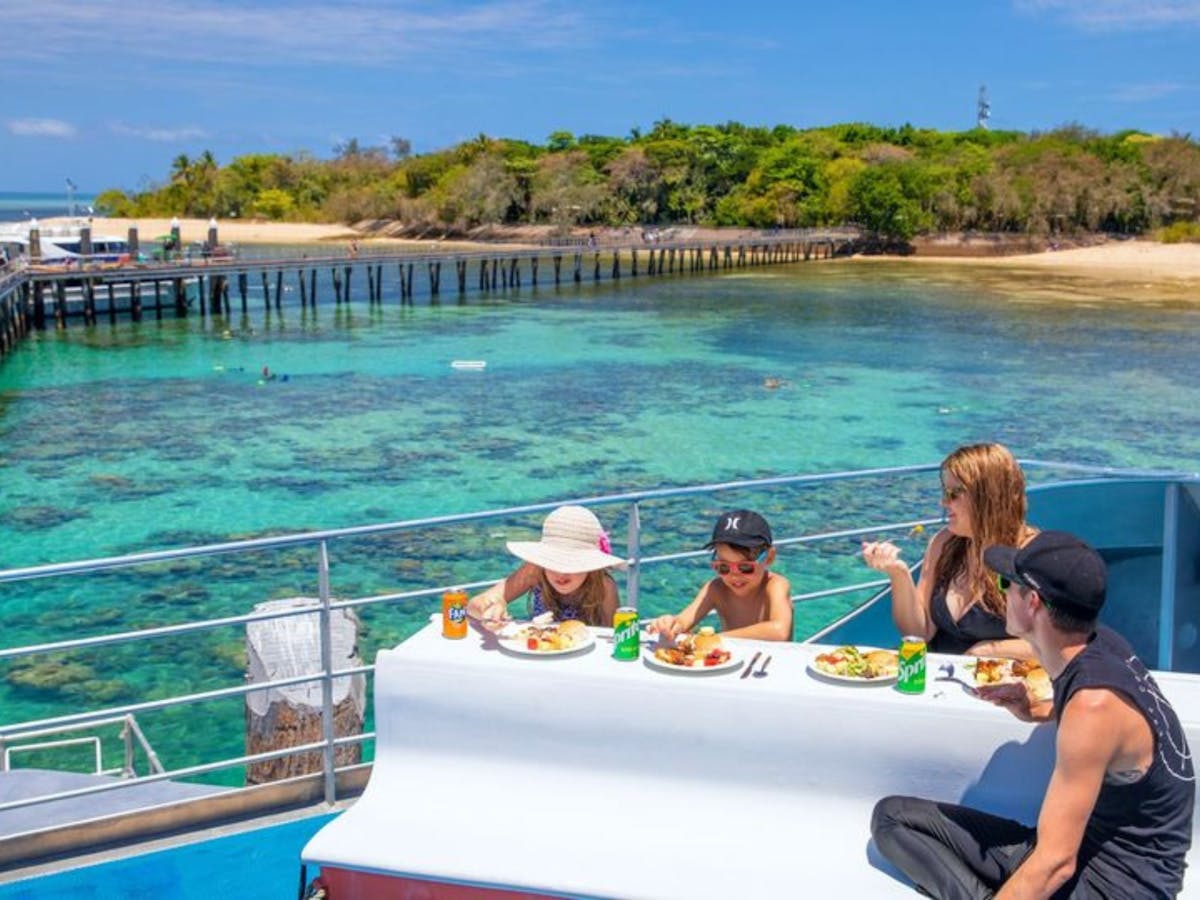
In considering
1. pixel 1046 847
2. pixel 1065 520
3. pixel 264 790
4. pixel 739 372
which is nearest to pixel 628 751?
pixel 1046 847

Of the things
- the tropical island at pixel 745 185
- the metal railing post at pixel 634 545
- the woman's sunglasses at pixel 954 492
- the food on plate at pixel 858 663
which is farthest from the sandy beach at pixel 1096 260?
the food on plate at pixel 858 663

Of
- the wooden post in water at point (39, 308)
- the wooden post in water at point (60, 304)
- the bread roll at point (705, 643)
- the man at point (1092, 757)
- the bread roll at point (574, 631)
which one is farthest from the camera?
the wooden post in water at point (60, 304)

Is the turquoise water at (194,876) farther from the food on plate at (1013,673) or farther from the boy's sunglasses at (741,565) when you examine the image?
the food on plate at (1013,673)

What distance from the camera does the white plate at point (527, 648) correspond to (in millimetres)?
3463

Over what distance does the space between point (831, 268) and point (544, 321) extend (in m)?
35.2

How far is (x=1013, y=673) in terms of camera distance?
329 cm

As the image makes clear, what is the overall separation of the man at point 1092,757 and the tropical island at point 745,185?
83652 millimetres

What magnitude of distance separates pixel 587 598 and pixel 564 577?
166 mm

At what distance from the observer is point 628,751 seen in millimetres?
3342

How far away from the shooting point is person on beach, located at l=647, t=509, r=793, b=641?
392cm

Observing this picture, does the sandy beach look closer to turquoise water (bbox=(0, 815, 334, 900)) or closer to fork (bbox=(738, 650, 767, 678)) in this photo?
fork (bbox=(738, 650, 767, 678))

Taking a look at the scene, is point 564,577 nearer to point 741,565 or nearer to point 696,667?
point 741,565

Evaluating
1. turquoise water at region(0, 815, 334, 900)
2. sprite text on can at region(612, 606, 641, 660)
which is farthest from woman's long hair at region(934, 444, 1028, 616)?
turquoise water at region(0, 815, 334, 900)

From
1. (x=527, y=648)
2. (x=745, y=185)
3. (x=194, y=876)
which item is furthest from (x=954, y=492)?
(x=745, y=185)
